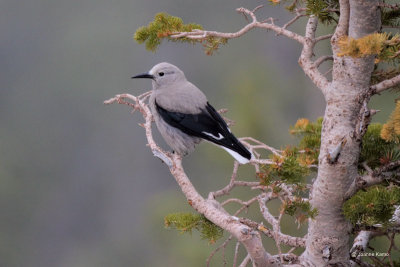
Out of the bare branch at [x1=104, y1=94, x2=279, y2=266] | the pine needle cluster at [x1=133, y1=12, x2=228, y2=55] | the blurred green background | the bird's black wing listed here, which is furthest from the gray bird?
the blurred green background

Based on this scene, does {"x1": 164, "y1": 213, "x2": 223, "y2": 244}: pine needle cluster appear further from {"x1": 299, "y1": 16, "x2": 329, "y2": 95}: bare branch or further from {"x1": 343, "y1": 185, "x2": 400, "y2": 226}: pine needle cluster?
{"x1": 299, "y1": 16, "x2": 329, "y2": 95}: bare branch

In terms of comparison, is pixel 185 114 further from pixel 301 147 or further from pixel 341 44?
pixel 341 44

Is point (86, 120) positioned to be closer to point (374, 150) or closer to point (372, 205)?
point (374, 150)

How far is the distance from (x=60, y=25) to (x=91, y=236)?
18.6 m

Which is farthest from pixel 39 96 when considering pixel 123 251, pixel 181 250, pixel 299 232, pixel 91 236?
pixel 299 232

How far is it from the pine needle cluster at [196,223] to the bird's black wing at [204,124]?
0.75 meters

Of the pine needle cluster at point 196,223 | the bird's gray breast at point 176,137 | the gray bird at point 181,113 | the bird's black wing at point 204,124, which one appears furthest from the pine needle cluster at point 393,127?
the bird's gray breast at point 176,137

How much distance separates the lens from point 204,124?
425 centimetres

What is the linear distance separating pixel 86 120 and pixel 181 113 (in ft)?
126

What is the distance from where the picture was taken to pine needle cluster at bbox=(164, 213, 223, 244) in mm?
3193

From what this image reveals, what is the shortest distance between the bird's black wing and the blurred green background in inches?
982

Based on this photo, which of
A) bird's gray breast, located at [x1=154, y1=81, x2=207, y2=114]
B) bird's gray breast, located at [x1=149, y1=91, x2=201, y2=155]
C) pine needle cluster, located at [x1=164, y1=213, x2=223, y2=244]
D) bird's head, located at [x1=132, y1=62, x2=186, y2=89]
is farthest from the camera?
bird's head, located at [x1=132, y1=62, x2=186, y2=89]

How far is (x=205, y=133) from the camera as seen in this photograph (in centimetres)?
421

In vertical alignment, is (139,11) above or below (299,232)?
above
